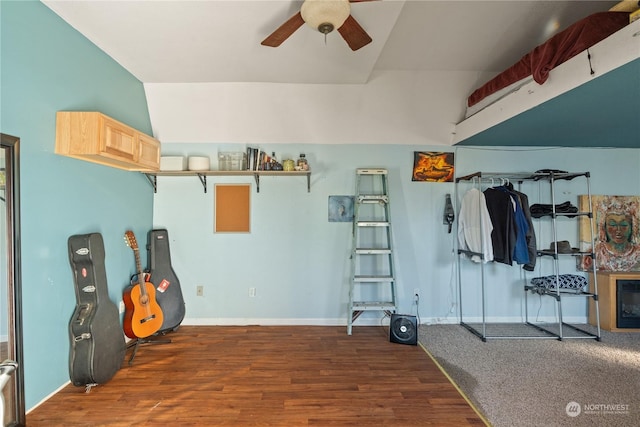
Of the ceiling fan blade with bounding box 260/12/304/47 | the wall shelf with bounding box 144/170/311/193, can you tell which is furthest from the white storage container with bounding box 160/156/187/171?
the ceiling fan blade with bounding box 260/12/304/47

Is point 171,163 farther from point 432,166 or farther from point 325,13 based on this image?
point 432,166

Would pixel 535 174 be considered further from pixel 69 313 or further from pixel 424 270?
pixel 69 313

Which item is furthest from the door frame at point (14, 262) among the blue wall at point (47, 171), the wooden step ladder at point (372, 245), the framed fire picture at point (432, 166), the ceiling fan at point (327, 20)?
the framed fire picture at point (432, 166)

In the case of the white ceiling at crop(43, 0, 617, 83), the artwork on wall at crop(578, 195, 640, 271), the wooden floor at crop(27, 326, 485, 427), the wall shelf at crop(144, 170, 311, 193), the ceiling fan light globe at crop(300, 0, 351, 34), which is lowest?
the wooden floor at crop(27, 326, 485, 427)

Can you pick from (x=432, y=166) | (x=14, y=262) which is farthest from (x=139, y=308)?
(x=432, y=166)

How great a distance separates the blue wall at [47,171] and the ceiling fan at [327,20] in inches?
59.7


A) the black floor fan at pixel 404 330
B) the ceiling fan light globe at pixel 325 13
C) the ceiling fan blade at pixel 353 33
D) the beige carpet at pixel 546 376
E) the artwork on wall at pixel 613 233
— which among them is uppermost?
the ceiling fan blade at pixel 353 33

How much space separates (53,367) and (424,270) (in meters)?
3.41

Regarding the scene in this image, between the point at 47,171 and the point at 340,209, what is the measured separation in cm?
251

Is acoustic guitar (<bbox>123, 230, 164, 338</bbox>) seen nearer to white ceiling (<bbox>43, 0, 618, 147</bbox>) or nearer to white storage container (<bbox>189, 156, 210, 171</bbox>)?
white storage container (<bbox>189, 156, 210, 171</bbox>)

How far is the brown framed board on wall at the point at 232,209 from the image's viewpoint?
128 inches

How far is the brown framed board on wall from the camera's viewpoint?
10.6 feet

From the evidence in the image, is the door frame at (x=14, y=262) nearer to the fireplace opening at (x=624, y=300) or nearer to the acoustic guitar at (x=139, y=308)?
the acoustic guitar at (x=139, y=308)

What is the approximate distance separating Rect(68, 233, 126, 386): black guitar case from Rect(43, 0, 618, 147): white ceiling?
163 centimetres
